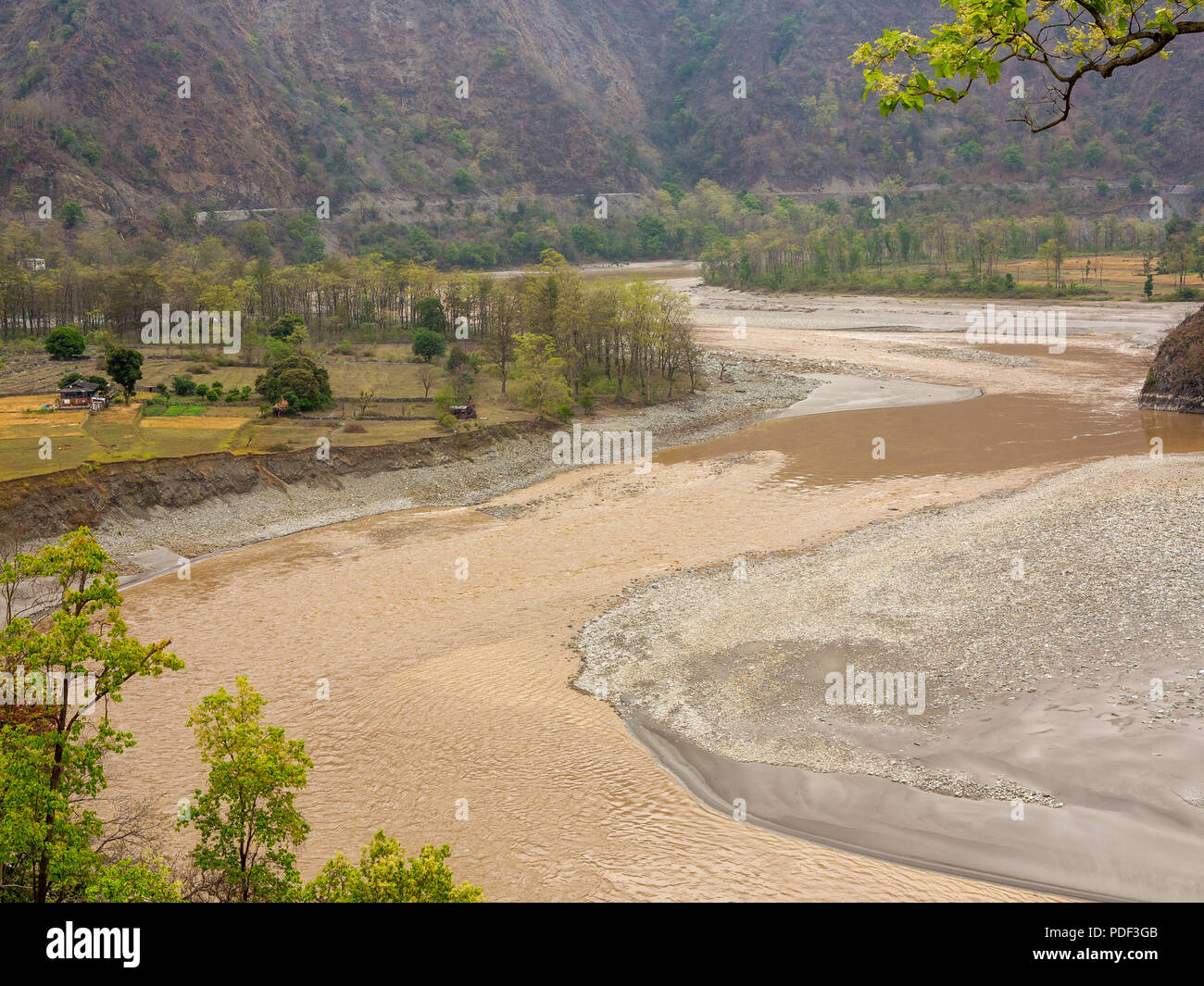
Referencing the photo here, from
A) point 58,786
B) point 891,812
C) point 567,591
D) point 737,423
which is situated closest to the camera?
point 58,786

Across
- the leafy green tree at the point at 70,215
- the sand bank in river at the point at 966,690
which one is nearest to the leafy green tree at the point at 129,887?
the sand bank in river at the point at 966,690

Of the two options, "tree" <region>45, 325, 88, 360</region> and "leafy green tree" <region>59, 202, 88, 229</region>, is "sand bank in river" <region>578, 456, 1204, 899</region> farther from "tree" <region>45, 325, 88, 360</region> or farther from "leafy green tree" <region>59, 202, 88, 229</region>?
"leafy green tree" <region>59, 202, 88, 229</region>

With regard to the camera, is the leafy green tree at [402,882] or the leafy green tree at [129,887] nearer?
the leafy green tree at [129,887]

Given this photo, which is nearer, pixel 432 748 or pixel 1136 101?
pixel 432 748

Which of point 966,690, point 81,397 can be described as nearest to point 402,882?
point 966,690

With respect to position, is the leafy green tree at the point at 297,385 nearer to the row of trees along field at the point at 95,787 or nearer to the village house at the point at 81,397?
the village house at the point at 81,397

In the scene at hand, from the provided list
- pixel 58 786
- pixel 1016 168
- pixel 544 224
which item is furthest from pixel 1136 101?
pixel 58 786
